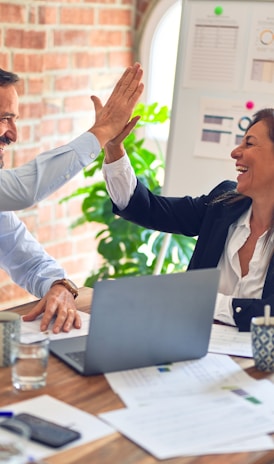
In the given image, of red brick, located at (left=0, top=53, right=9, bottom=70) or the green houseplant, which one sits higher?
red brick, located at (left=0, top=53, right=9, bottom=70)

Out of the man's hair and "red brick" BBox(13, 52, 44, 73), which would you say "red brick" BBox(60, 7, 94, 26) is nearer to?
"red brick" BBox(13, 52, 44, 73)

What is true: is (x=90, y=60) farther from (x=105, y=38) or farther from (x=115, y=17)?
(x=115, y=17)

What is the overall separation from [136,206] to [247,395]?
0.97 meters

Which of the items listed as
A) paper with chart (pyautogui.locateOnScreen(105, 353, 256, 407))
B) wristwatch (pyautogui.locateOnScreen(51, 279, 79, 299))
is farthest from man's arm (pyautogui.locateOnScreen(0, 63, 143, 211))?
paper with chart (pyautogui.locateOnScreen(105, 353, 256, 407))

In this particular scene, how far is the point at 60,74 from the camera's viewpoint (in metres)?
3.57

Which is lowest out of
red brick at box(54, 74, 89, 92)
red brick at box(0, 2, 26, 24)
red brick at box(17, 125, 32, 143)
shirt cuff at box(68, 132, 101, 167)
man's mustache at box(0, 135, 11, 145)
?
red brick at box(17, 125, 32, 143)

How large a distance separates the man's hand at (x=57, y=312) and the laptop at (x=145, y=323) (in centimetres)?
8

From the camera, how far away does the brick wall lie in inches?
127

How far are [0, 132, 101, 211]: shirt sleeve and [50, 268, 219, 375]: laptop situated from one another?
1.20ft

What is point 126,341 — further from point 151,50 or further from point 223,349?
point 151,50

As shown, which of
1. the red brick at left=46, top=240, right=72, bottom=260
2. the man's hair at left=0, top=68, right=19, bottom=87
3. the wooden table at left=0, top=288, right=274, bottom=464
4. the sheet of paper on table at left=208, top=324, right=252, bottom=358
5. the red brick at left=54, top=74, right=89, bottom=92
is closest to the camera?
the wooden table at left=0, top=288, right=274, bottom=464

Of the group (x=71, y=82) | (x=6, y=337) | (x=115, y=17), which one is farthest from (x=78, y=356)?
(x=115, y=17)

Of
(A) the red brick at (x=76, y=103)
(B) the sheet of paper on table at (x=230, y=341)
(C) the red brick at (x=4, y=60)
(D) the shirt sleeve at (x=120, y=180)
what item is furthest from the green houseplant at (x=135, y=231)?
(B) the sheet of paper on table at (x=230, y=341)

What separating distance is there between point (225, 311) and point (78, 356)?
1.67 feet
